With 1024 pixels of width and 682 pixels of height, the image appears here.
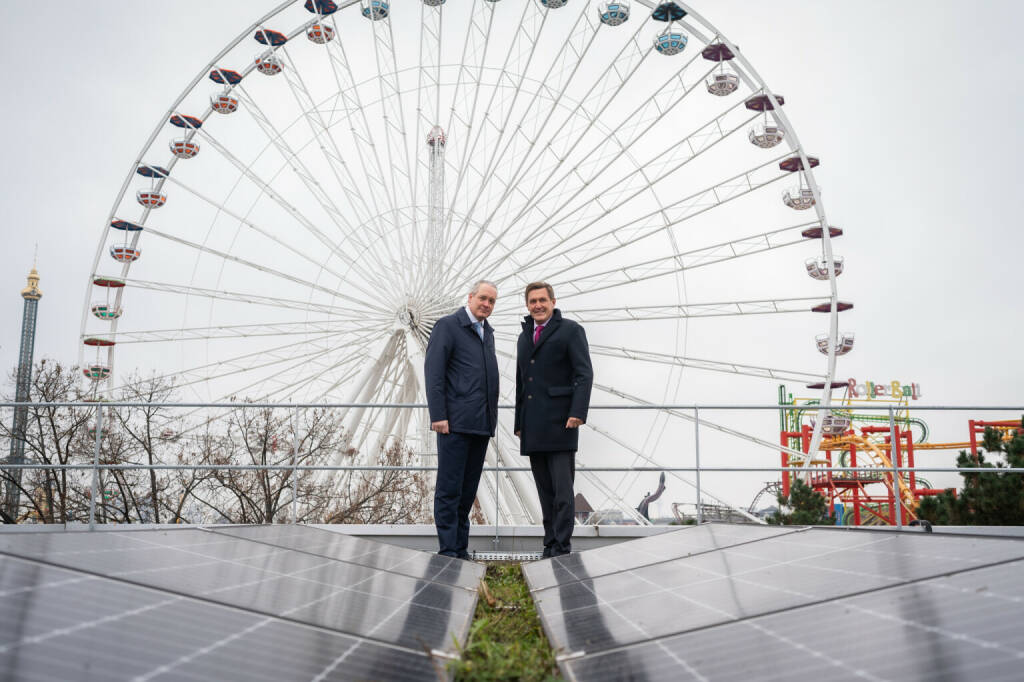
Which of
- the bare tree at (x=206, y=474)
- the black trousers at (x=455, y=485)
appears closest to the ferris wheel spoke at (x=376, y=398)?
the bare tree at (x=206, y=474)

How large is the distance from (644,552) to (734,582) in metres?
1.16

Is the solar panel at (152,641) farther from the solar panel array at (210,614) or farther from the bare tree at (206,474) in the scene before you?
the bare tree at (206,474)

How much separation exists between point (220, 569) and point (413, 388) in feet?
38.7

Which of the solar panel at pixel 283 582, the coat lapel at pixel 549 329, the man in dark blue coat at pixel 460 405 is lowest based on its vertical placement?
the solar panel at pixel 283 582

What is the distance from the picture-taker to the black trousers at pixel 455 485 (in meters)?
4.59

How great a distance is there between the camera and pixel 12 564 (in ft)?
6.18

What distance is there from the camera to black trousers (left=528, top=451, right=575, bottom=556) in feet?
15.0

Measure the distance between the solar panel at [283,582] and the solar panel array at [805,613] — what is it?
32cm

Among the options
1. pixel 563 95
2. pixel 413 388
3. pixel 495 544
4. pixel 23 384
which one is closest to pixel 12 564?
pixel 495 544

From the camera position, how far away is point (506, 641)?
2.22m

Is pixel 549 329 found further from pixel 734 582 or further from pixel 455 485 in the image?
pixel 734 582

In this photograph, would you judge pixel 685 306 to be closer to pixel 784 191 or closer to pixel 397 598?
pixel 784 191

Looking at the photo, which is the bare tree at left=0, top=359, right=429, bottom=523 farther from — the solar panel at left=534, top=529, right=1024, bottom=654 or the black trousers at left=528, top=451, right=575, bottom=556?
the solar panel at left=534, top=529, right=1024, bottom=654

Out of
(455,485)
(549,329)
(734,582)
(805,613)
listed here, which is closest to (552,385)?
(549,329)
